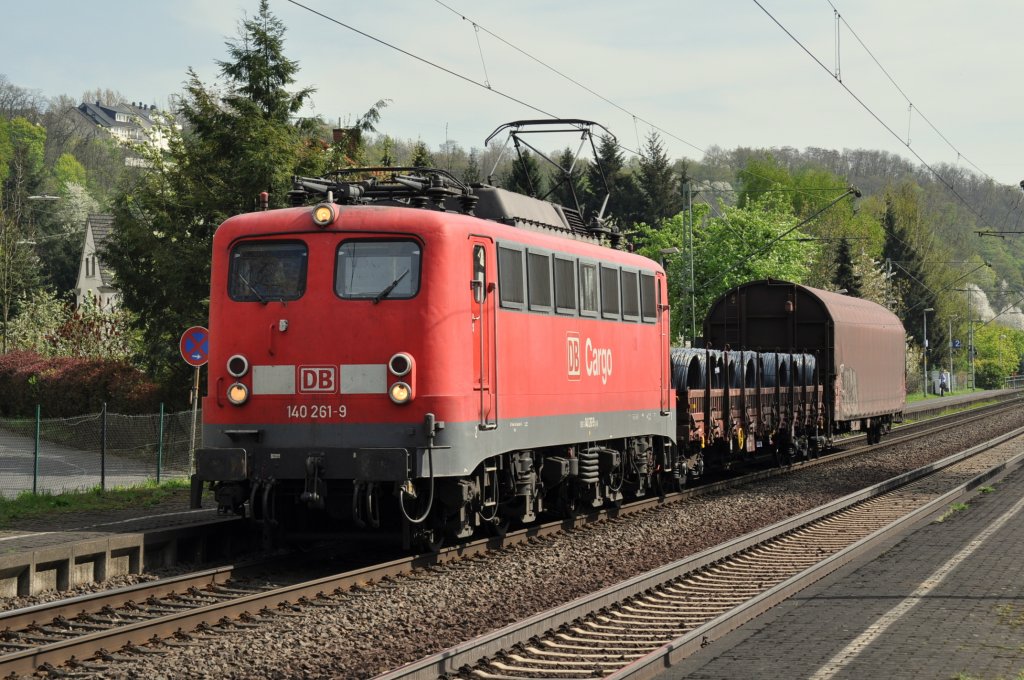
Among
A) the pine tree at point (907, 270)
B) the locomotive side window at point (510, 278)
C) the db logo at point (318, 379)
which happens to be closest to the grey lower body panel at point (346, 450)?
the db logo at point (318, 379)

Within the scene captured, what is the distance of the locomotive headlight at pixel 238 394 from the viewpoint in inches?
500

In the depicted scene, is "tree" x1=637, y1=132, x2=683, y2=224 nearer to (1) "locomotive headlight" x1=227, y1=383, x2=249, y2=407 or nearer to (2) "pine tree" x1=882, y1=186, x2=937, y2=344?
(2) "pine tree" x1=882, y1=186, x2=937, y2=344

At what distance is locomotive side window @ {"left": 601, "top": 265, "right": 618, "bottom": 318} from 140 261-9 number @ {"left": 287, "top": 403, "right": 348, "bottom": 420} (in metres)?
4.86

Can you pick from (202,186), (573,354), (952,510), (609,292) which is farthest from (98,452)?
(952,510)

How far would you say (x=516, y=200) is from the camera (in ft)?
48.4

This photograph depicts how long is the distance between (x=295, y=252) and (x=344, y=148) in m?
14.6

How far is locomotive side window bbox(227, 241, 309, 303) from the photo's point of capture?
12875 millimetres

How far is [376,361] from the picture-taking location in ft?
40.9

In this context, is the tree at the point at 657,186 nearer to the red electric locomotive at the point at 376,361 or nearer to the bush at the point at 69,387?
the bush at the point at 69,387

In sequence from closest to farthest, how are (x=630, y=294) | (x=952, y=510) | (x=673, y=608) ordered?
(x=673, y=608)
(x=630, y=294)
(x=952, y=510)

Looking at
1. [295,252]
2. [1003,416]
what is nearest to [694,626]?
[295,252]

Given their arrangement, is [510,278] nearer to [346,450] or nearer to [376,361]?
[376,361]

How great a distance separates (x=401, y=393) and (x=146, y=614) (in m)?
3.12

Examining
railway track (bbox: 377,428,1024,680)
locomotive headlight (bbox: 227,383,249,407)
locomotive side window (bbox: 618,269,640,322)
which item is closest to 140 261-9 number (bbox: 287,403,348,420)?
locomotive headlight (bbox: 227,383,249,407)
